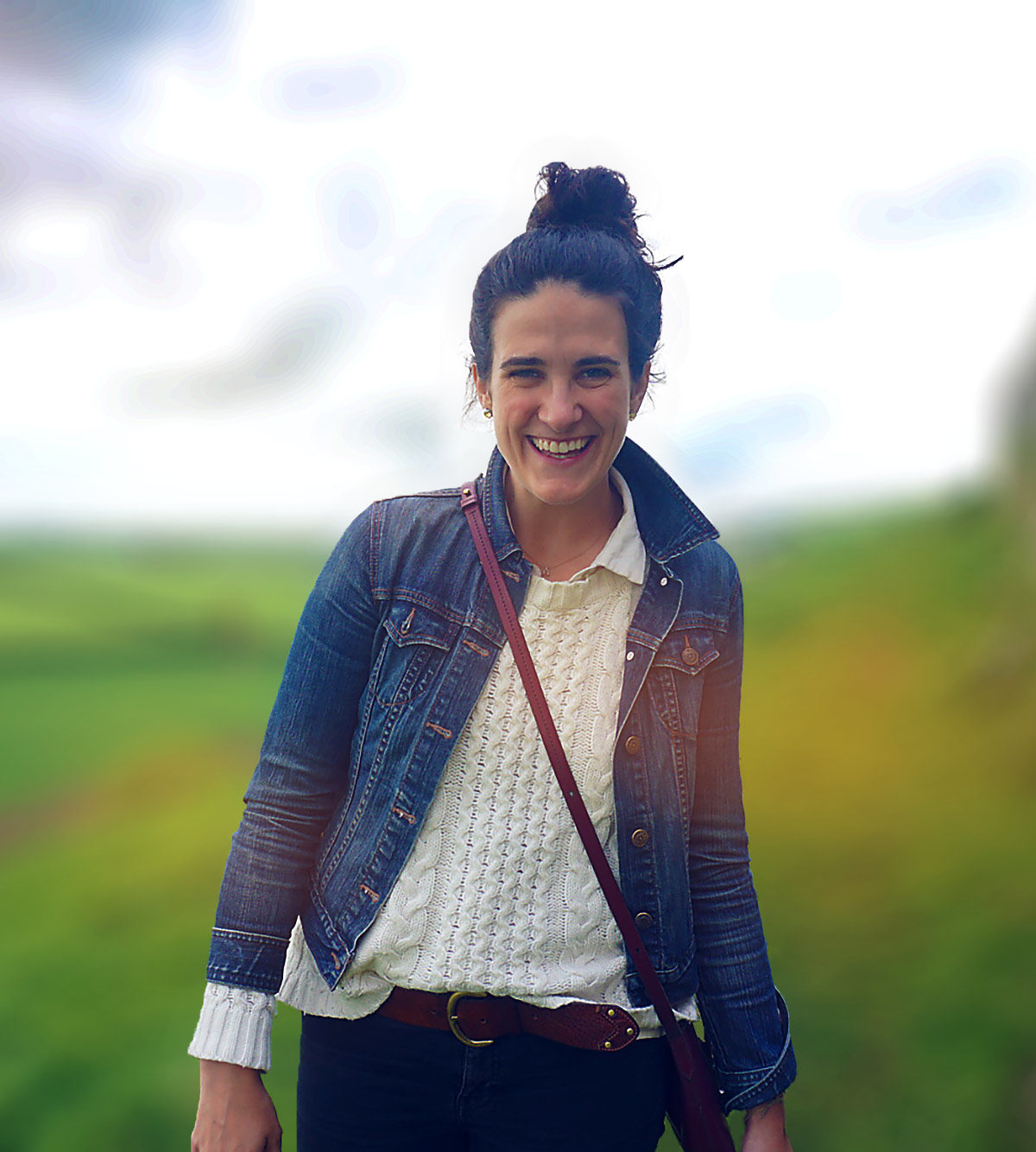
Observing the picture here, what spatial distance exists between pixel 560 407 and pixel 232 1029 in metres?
0.84

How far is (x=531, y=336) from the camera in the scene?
3.92 feet

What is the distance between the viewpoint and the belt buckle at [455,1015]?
1.15 metres

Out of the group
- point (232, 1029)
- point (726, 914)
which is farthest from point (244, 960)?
point (726, 914)

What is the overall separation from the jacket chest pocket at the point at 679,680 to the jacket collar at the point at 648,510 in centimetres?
11

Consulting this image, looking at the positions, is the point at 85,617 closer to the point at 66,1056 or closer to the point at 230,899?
the point at 66,1056

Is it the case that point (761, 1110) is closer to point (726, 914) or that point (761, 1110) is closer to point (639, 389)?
point (726, 914)

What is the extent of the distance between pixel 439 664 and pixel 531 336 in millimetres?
418

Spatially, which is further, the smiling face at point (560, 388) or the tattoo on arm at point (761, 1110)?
the tattoo on arm at point (761, 1110)

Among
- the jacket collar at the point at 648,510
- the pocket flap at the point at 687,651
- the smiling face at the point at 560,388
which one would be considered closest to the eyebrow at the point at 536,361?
the smiling face at the point at 560,388

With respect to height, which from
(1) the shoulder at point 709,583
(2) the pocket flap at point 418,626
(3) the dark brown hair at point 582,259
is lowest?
(2) the pocket flap at point 418,626

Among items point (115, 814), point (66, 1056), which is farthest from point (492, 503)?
point (115, 814)

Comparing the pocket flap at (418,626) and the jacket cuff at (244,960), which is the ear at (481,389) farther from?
the jacket cuff at (244,960)

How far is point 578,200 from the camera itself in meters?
1.28

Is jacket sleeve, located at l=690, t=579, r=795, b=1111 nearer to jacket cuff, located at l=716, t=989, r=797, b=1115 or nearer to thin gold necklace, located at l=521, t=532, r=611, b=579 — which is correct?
jacket cuff, located at l=716, t=989, r=797, b=1115
